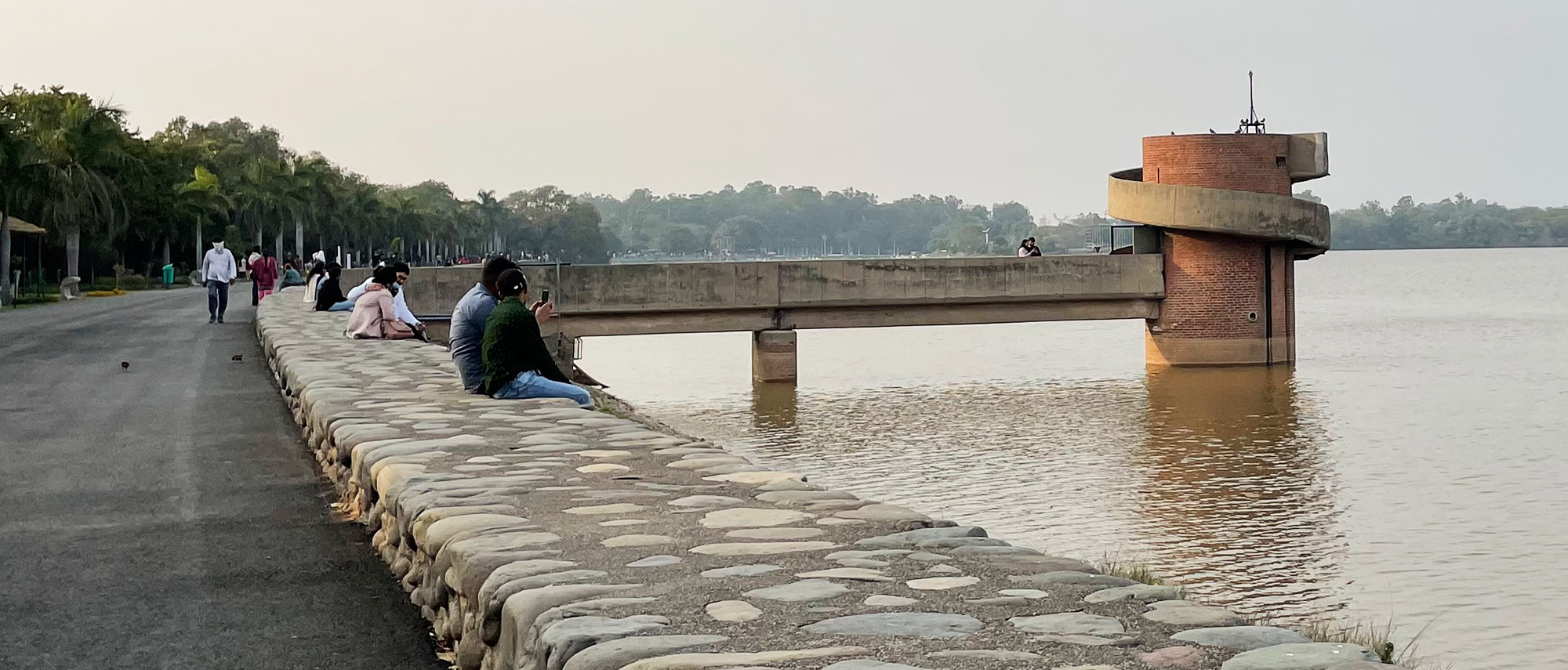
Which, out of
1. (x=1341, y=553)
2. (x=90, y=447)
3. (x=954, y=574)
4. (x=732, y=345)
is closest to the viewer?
(x=954, y=574)

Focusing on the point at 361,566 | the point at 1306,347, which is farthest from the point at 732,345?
the point at 361,566

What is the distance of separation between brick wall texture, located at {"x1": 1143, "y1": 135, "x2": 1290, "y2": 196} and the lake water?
4.53 meters

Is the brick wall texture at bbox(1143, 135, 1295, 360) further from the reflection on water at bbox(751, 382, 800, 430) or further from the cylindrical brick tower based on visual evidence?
the reflection on water at bbox(751, 382, 800, 430)

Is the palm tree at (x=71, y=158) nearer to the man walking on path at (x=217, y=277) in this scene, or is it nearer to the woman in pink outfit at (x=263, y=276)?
the woman in pink outfit at (x=263, y=276)

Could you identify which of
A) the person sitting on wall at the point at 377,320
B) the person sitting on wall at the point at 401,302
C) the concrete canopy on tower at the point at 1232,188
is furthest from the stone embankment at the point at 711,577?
the concrete canopy on tower at the point at 1232,188

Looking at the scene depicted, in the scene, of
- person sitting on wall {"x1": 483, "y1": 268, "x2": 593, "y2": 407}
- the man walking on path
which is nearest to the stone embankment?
person sitting on wall {"x1": 483, "y1": 268, "x2": 593, "y2": 407}

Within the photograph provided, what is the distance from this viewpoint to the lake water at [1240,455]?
14.1 metres

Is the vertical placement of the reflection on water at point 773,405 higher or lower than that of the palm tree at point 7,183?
lower

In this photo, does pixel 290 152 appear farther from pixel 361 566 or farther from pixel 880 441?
pixel 361 566

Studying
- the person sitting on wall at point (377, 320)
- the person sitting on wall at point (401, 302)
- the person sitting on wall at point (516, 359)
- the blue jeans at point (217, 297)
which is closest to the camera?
the person sitting on wall at point (516, 359)

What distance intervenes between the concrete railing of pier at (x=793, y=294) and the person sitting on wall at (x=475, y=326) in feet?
67.5

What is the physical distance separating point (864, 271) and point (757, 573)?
31.1 m

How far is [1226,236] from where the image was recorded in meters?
39.6

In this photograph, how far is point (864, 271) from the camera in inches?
1443
